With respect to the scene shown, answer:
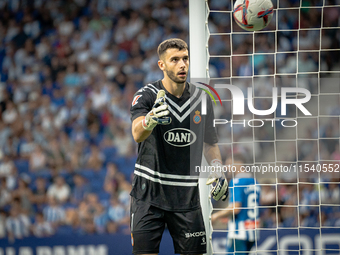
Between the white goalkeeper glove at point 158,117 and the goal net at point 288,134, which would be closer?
the white goalkeeper glove at point 158,117

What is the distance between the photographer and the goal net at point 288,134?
4.75 m

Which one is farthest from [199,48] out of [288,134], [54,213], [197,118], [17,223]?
[17,223]

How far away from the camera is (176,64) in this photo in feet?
9.07

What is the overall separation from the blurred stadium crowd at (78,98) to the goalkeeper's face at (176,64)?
9.84 ft

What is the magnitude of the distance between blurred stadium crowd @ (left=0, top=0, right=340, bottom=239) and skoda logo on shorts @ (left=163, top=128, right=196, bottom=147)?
117 inches

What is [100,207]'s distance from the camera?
608 centimetres

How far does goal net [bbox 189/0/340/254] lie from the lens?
4.75m

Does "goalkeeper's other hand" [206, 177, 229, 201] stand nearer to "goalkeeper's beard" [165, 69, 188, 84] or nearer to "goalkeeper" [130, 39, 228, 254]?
"goalkeeper" [130, 39, 228, 254]

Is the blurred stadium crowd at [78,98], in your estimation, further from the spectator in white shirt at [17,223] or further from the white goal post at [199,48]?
the white goal post at [199,48]

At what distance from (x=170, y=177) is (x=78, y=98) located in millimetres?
4792

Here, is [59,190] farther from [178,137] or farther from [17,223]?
[178,137]

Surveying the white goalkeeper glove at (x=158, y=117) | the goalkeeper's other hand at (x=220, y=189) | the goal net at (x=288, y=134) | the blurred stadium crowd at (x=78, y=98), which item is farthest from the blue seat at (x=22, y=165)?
the white goalkeeper glove at (x=158, y=117)

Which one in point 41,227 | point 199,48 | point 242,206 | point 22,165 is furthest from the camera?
point 22,165

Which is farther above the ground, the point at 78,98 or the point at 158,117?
the point at 78,98
